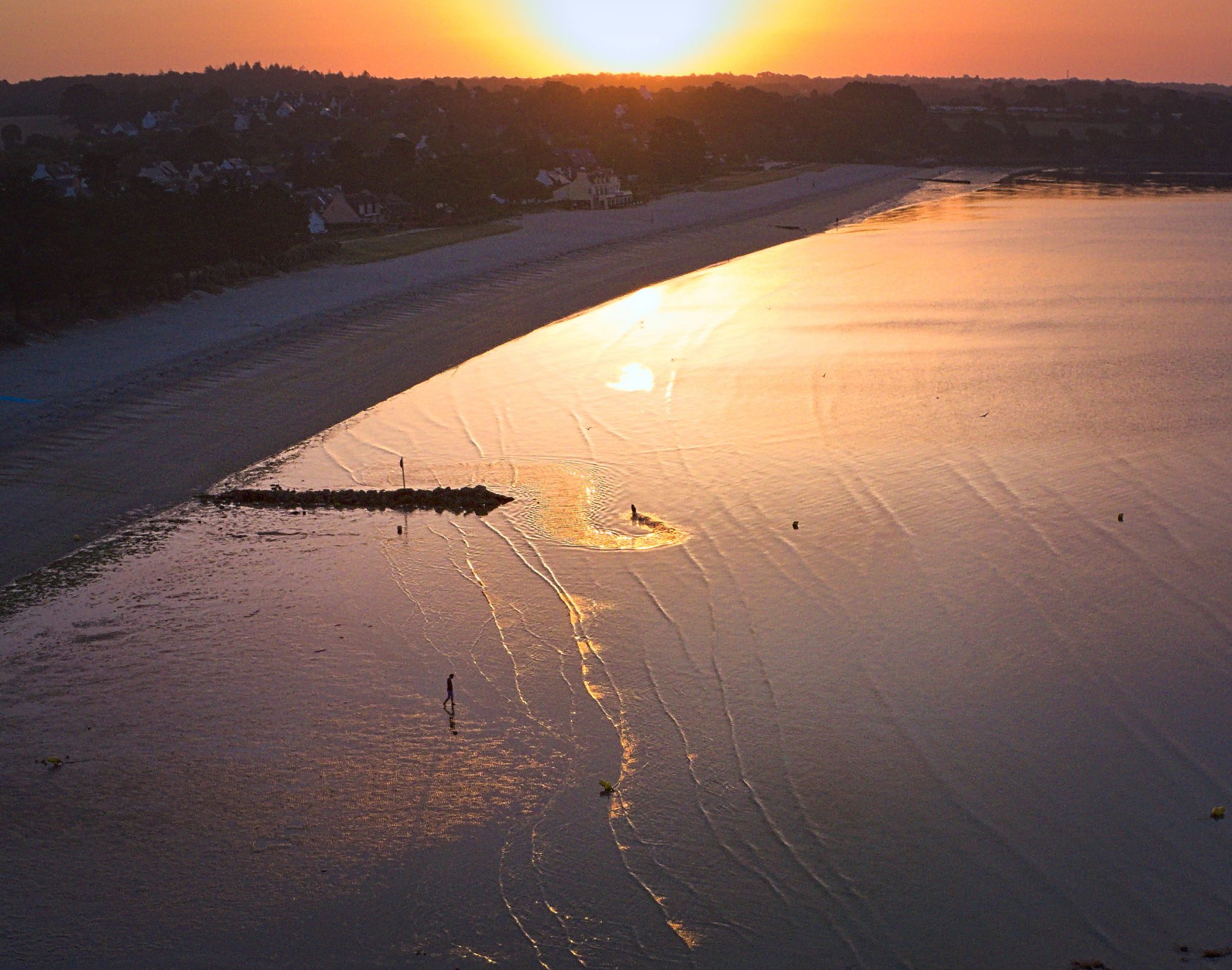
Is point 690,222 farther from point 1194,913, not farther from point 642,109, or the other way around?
point 642,109

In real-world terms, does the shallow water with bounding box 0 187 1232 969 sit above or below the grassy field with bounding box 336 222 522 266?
below

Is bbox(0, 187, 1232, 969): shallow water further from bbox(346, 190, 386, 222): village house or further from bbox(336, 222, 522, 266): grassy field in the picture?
bbox(346, 190, 386, 222): village house

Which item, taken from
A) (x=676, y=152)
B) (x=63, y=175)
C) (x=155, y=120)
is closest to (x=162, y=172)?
(x=63, y=175)

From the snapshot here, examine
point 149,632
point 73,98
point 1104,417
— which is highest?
point 73,98

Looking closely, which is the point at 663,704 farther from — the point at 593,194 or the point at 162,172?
the point at 162,172

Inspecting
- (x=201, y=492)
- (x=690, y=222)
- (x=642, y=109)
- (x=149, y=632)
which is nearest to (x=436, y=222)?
(x=690, y=222)

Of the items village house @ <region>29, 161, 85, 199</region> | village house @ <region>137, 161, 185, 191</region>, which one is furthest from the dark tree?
village house @ <region>29, 161, 85, 199</region>
